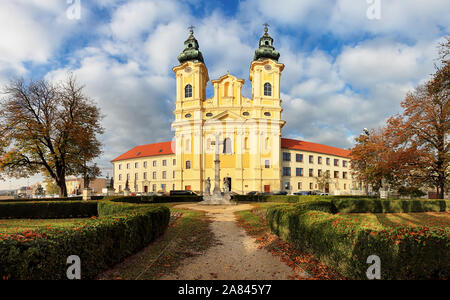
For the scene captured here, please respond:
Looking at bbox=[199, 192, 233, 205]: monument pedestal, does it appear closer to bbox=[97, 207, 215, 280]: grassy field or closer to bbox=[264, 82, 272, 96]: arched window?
bbox=[97, 207, 215, 280]: grassy field

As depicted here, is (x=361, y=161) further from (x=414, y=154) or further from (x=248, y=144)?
(x=248, y=144)

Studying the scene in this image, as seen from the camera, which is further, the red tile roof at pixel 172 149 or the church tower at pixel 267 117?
the red tile roof at pixel 172 149

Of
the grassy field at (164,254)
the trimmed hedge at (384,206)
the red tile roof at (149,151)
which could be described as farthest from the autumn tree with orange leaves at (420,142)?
the red tile roof at (149,151)

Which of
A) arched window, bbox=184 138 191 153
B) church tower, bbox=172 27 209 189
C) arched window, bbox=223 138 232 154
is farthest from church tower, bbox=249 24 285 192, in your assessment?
arched window, bbox=184 138 191 153

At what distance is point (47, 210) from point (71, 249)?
54.5 feet

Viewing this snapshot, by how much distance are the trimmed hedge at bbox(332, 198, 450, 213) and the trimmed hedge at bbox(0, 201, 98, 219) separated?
2047cm

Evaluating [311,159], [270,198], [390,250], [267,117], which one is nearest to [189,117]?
[267,117]

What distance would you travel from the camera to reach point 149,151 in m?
59.0

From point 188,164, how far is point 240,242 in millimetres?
36526

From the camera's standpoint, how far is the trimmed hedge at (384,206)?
66.3 ft

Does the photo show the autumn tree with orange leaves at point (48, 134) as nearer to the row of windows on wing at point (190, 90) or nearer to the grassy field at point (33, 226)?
the grassy field at point (33, 226)

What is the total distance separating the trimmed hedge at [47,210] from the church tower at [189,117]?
25.8 m

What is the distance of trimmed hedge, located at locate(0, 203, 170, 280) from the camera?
155 inches
